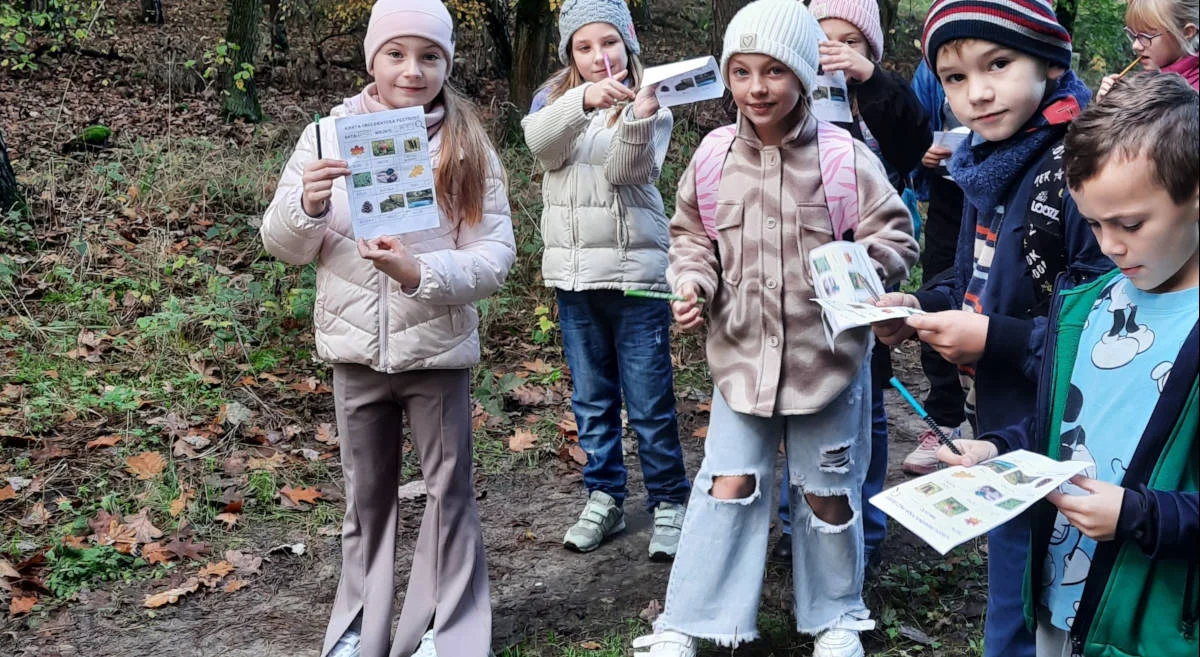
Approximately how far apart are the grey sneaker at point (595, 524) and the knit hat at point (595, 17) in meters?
1.88

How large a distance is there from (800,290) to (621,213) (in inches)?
43.8

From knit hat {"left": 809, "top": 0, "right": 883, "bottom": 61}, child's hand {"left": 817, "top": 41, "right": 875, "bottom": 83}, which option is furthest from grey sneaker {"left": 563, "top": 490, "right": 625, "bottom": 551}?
knit hat {"left": 809, "top": 0, "right": 883, "bottom": 61}

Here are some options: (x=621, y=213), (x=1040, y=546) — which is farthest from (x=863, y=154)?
(x=1040, y=546)

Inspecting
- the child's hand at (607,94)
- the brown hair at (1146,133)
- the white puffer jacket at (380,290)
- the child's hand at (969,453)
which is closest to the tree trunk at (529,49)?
the child's hand at (607,94)

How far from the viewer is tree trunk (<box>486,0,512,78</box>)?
11.0 metres

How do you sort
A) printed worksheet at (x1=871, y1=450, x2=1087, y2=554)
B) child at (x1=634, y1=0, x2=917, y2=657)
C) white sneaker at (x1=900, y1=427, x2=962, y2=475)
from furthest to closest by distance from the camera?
white sneaker at (x1=900, y1=427, x2=962, y2=475), child at (x1=634, y1=0, x2=917, y2=657), printed worksheet at (x1=871, y1=450, x2=1087, y2=554)

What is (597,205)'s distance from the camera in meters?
4.13

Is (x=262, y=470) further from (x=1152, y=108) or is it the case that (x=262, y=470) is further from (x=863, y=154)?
(x=1152, y=108)

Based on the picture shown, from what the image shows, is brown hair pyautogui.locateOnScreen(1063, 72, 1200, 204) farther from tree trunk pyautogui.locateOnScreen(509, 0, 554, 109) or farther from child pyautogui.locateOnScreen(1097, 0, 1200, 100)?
tree trunk pyautogui.locateOnScreen(509, 0, 554, 109)

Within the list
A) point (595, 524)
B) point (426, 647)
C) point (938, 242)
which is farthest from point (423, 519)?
point (938, 242)

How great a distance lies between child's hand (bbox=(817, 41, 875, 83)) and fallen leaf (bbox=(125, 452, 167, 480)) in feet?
11.5

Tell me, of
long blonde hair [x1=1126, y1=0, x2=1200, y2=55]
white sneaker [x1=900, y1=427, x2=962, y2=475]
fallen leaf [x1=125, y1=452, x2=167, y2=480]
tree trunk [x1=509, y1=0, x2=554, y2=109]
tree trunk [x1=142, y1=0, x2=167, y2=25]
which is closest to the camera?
long blonde hair [x1=1126, y1=0, x2=1200, y2=55]

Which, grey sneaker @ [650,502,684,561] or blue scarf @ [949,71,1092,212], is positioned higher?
blue scarf @ [949,71,1092,212]

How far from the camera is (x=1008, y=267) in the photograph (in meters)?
2.68
